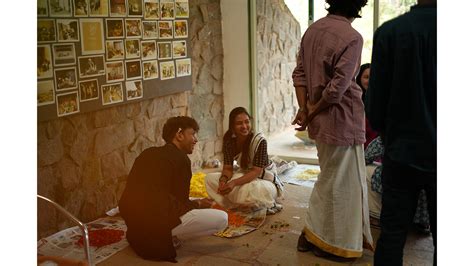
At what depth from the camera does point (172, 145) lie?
1.68 meters

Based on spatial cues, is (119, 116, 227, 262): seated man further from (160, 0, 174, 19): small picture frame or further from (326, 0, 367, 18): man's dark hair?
(326, 0, 367, 18): man's dark hair

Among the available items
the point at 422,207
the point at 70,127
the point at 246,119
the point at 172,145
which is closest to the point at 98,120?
the point at 70,127

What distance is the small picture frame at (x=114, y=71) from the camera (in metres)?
1.68

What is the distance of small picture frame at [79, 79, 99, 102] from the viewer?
5.35 feet

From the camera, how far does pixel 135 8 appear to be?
170 centimetres

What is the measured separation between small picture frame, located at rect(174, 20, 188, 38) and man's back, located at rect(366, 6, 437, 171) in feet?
2.70

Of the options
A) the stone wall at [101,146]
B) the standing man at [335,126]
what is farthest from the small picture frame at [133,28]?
the standing man at [335,126]

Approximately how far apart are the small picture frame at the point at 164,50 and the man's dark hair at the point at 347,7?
552 millimetres

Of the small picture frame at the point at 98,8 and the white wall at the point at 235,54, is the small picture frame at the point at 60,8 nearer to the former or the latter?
the small picture frame at the point at 98,8

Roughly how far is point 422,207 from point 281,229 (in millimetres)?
492

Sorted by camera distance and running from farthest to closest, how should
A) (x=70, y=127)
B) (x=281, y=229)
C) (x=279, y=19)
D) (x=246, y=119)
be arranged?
(x=279, y=19) → (x=246, y=119) → (x=281, y=229) → (x=70, y=127)

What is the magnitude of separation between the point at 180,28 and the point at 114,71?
0.31 meters

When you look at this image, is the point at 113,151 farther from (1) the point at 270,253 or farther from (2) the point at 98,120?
(1) the point at 270,253

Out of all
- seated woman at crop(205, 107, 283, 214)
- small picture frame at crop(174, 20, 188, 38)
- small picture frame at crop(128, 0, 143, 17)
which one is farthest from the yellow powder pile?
small picture frame at crop(128, 0, 143, 17)
